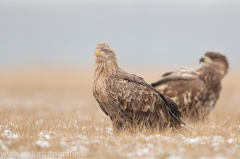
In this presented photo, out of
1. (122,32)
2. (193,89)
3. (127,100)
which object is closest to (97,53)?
(127,100)

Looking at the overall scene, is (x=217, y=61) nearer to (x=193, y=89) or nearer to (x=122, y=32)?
(x=193, y=89)

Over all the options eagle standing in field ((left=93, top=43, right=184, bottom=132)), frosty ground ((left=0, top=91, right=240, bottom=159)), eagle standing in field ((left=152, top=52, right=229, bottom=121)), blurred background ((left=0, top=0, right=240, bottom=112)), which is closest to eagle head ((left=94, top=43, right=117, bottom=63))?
eagle standing in field ((left=93, top=43, right=184, bottom=132))

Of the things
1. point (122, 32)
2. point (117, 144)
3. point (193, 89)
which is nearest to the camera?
point (117, 144)

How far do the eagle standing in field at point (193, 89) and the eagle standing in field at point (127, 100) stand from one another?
1.97 m

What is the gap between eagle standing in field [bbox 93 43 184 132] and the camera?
704 centimetres

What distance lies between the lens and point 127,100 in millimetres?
7039

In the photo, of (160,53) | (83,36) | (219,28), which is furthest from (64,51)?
(219,28)

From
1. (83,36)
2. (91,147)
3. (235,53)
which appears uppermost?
(83,36)

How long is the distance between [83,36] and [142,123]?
548 feet

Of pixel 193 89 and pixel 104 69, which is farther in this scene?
pixel 193 89

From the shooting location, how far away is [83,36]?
171 m

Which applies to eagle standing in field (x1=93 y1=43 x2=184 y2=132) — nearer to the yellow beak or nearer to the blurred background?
the yellow beak

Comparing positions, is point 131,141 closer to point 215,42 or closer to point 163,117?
point 163,117

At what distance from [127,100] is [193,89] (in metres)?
3.12
